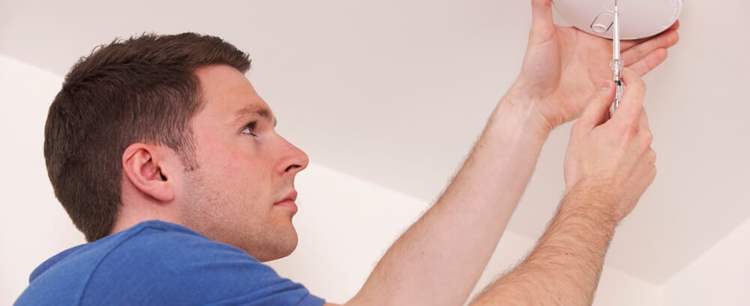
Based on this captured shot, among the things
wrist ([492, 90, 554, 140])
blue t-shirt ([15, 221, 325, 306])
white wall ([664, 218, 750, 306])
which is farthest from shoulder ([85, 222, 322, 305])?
white wall ([664, 218, 750, 306])

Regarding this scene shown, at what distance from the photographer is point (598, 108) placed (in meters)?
1.24

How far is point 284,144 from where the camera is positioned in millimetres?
1369

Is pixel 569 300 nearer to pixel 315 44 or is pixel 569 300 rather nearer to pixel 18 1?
pixel 315 44

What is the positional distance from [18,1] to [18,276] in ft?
1.46

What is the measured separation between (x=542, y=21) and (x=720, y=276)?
2.77ft

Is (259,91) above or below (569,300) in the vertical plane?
A: above

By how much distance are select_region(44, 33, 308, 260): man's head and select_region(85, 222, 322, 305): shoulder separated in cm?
19

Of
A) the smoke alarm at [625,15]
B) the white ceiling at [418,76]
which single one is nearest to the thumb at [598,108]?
the smoke alarm at [625,15]

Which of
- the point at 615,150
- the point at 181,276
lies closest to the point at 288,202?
the point at 181,276

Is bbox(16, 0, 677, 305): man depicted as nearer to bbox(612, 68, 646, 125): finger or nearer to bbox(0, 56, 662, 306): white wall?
bbox(612, 68, 646, 125): finger

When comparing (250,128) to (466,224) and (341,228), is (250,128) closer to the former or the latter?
(466,224)

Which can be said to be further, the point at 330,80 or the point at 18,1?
the point at 330,80

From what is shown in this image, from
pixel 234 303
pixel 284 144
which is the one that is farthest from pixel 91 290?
pixel 284 144

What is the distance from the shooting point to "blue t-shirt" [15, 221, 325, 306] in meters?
1.01
